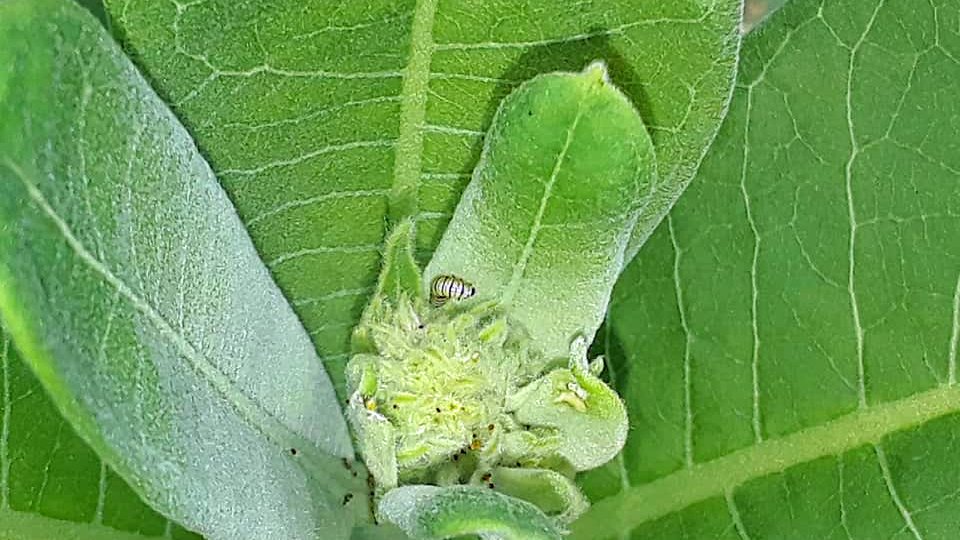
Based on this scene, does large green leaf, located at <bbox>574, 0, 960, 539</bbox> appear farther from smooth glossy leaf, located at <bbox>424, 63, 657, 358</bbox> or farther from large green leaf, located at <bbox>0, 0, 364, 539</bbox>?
large green leaf, located at <bbox>0, 0, 364, 539</bbox>

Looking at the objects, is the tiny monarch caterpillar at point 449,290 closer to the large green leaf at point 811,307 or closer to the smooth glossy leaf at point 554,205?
the smooth glossy leaf at point 554,205

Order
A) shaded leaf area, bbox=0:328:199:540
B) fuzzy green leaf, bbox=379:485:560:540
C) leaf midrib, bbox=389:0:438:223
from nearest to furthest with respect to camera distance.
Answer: fuzzy green leaf, bbox=379:485:560:540 → leaf midrib, bbox=389:0:438:223 → shaded leaf area, bbox=0:328:199:540

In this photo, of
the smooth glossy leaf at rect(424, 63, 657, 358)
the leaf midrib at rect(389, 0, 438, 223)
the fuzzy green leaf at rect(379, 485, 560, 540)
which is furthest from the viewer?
the leaf midrib at rect(389, 0, 438, 223)

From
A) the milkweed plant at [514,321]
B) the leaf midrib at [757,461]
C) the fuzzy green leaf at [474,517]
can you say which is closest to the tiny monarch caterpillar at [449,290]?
the milkweed plant at [514,321]

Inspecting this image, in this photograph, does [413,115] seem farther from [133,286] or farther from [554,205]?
[133,286]

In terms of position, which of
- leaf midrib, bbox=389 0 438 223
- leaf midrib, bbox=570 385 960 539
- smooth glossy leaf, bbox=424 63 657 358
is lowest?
leaf midrib, bbox=570 385 960 539

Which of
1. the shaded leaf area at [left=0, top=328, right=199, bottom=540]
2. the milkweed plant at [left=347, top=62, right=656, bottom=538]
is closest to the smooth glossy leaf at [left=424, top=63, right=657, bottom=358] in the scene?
the milkweed plant at [left=347, top=62, right=656, bottom=538]
